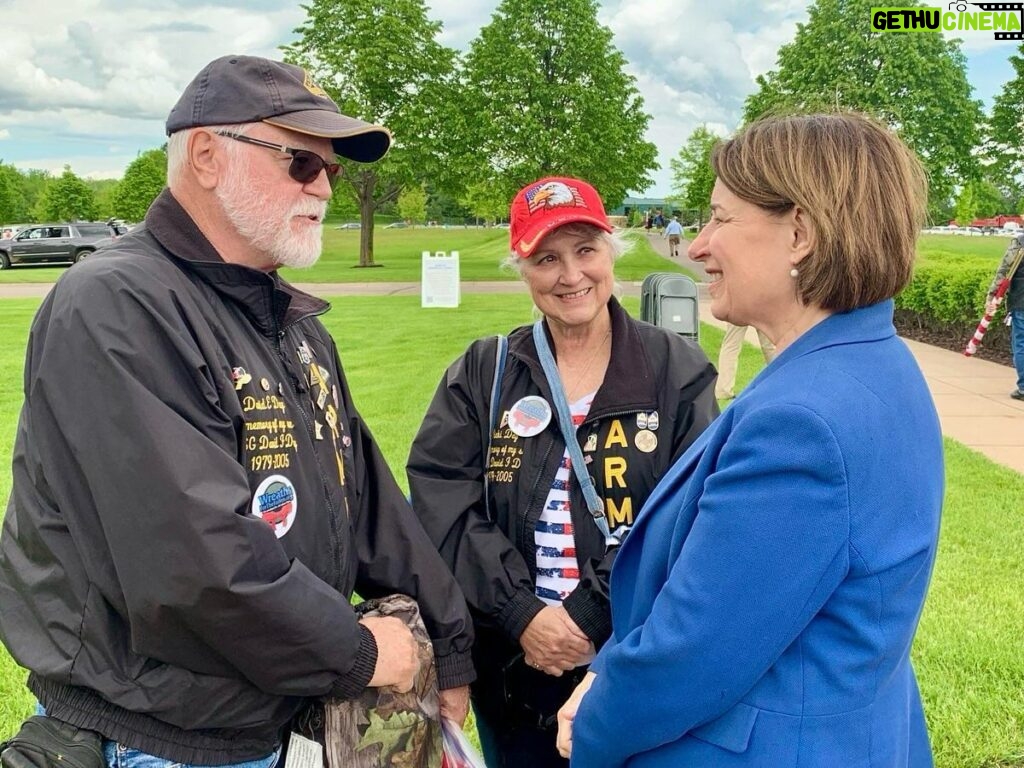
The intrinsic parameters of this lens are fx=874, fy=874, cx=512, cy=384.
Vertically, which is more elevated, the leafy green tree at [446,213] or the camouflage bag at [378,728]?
the leafy green tree at [446,213]

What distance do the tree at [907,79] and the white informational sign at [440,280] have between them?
19.6m

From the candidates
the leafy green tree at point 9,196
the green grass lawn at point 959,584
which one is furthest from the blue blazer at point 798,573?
the leafy green tree at point 9,196

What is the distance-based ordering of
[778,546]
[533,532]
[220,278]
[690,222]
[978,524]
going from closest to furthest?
[778,546]
[220,278]
[533,532]
[978,524]
[690,222]

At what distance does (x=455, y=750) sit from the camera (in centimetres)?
227

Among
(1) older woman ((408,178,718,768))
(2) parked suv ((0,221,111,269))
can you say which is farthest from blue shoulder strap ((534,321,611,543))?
(2) parked suv ((0,221,111,269))

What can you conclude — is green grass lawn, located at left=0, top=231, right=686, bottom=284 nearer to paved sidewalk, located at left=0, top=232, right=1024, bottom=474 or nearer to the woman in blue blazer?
paved sidewalk, located at left=0, top=232, right=1024, bottom=474

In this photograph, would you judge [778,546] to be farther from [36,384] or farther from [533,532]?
[36,384]

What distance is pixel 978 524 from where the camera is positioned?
5.71 metres

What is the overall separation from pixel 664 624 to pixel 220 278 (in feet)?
3.93

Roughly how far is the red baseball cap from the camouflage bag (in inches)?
49.7

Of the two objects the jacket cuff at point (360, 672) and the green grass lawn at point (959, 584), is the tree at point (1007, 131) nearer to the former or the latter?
the green grass lawn at point (959, 584)

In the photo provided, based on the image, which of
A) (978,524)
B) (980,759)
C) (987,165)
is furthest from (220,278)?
(987,165)

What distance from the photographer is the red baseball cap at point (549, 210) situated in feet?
8.70

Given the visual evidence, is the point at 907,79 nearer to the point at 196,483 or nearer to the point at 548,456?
the point at 548,456
